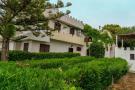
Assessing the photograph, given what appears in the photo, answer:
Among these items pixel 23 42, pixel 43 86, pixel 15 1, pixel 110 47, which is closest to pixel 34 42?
pixel 23 42

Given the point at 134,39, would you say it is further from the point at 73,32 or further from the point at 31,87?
the point at 31,87

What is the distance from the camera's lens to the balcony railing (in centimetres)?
3566

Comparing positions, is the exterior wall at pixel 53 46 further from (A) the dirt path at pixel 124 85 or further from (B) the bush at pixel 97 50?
(A) the dirt path at pixel 124 85

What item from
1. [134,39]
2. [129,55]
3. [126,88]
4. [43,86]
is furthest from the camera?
[134,39]

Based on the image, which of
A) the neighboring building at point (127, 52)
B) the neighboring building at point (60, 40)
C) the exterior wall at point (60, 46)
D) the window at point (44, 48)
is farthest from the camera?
the exterior wall at point (60, 46)

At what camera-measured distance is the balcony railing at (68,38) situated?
3566cm

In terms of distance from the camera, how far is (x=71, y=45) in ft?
135

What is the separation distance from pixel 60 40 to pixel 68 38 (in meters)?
2.51

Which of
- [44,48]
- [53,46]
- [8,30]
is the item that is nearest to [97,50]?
[53,46]

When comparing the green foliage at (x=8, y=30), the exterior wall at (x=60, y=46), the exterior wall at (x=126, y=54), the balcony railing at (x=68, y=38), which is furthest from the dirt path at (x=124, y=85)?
the exterior wall at (x=60, y=46)

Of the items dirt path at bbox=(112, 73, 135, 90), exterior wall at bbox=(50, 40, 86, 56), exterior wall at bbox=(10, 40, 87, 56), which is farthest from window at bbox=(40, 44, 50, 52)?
dirt path at bbox=(112, 73, 135, 90)

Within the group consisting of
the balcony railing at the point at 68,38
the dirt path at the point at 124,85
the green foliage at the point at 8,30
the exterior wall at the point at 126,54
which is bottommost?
the dirt path at the point at 124,85

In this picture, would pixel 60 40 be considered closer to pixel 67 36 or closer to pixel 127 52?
pixel 67 36

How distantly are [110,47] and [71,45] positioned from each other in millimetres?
11838
